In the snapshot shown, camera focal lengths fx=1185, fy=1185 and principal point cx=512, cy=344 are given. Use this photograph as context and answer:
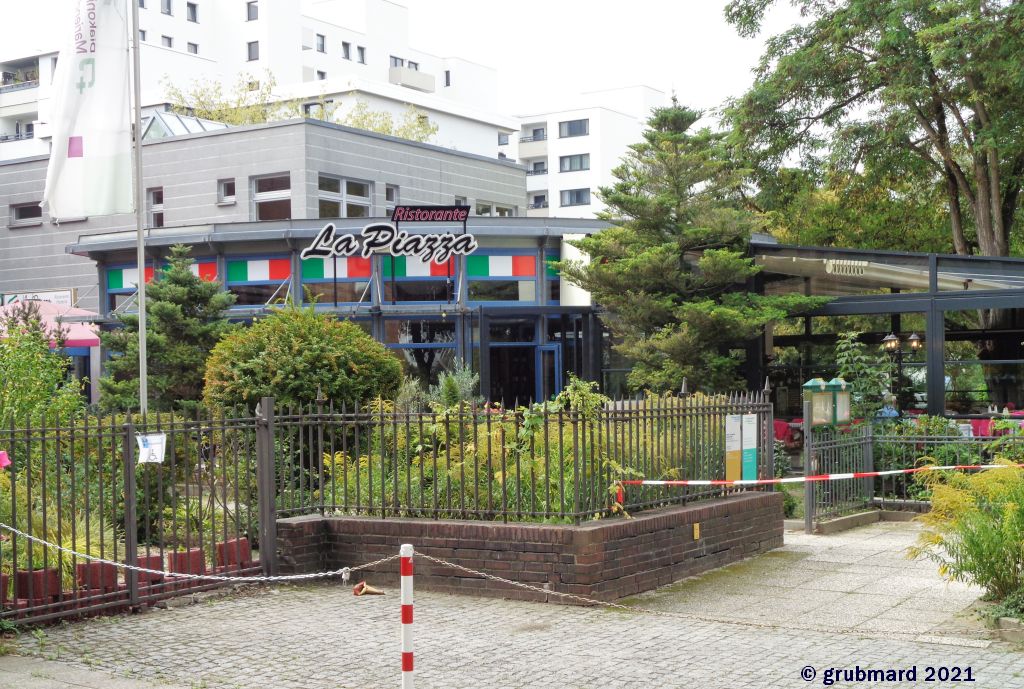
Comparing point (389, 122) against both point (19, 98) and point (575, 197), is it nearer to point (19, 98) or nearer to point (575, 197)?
point (575, 197)

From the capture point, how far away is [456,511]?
11.3 m

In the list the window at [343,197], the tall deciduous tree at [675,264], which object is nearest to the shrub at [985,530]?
the tall deciduous tree at [675,264]

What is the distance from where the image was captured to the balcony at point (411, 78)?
254ft

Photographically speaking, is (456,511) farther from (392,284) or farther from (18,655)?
(392,284)

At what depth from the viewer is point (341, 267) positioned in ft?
98.2

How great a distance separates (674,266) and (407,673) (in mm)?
18993

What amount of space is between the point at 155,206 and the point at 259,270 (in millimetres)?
6663

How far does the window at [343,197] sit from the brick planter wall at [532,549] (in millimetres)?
22461

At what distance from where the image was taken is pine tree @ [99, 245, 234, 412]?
24047 millimetres

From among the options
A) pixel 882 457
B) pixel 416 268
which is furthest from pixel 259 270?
pixel 882 457

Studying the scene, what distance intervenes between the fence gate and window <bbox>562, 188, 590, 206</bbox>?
210ft

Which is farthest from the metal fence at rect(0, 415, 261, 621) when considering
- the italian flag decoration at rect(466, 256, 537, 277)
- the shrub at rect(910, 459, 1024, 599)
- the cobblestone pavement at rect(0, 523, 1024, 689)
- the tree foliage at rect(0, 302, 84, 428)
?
the italian flag decoration at rect(466, 256, 537, 277)

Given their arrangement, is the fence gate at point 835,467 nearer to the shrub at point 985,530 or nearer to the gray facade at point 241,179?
the shrub at point 985,530

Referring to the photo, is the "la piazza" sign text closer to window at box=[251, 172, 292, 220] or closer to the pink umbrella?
window at box=[251, 172, 292, 220]
